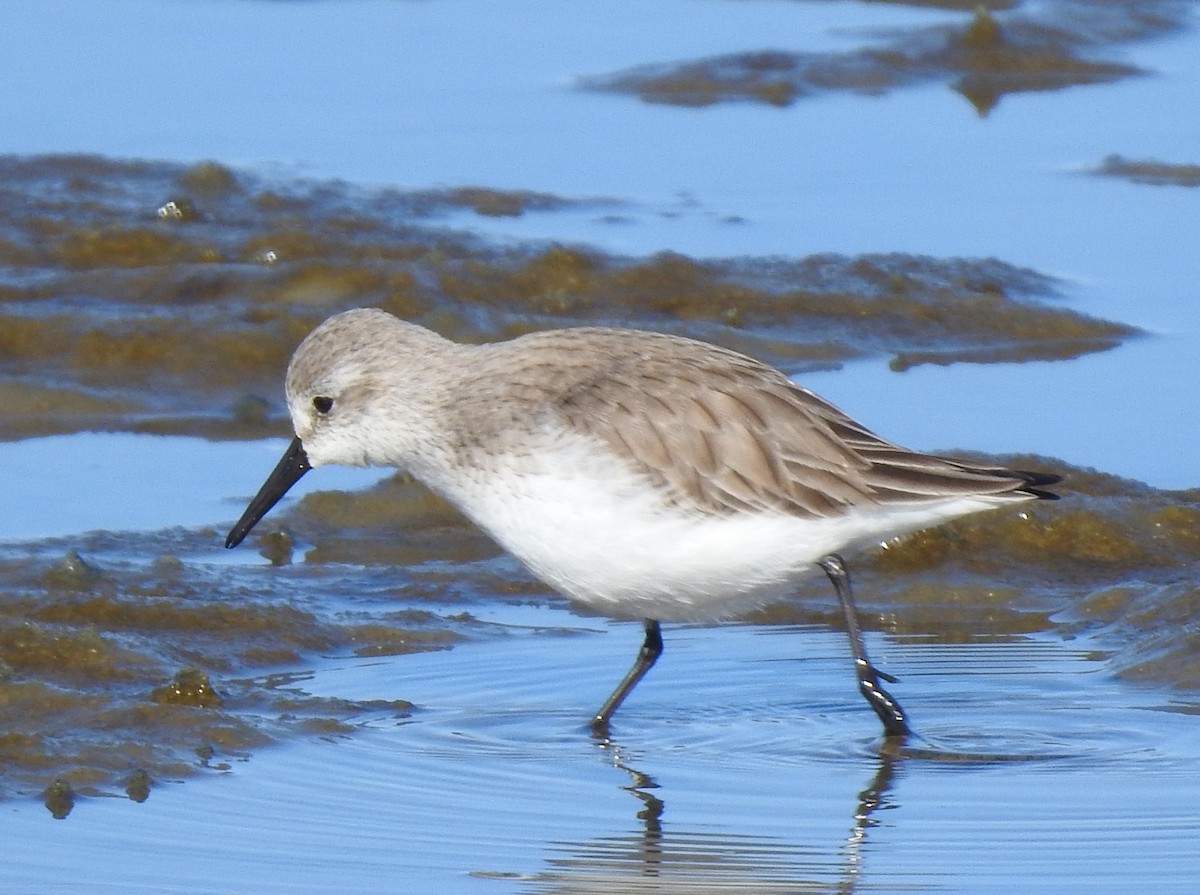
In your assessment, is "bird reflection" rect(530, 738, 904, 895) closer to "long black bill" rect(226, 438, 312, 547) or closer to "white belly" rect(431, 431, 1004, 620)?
"white belly" rect(431, 431, 1004, 620)

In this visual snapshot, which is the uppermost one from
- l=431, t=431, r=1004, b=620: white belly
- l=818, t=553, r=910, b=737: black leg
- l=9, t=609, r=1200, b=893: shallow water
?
l=431, t=431, r=1004, b=620: white belly

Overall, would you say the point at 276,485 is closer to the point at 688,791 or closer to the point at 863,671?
the point at 688,791

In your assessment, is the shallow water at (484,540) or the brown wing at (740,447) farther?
the brown wing at (740,447)

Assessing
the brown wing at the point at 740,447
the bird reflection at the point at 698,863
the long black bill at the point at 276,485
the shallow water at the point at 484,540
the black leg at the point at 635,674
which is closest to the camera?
the bird reflection at the point at 698,863

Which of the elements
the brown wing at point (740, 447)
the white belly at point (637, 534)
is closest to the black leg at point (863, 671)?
the white belly at point (637, 534)

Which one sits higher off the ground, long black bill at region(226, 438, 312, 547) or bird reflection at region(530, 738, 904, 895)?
long black bill at region(226, 438, 312, 547)

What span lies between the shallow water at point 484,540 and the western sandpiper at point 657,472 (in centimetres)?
53

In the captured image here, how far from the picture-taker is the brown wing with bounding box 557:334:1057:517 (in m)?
6.79

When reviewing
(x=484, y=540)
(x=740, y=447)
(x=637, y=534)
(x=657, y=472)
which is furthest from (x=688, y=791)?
(x=484, y=540)

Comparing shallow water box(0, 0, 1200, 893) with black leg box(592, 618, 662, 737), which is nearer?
shallow water box(0, 0, 1200, 893)

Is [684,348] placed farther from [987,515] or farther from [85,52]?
[85,52]

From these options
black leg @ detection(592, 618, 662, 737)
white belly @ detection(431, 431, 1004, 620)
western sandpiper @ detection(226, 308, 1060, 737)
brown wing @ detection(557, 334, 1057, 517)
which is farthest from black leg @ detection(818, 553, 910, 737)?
black leg @ detection(592, 618, 662, 737)

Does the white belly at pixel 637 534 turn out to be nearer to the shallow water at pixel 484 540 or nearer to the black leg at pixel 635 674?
the black leg at pixel 635 674

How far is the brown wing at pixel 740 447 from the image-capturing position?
22.3 feet
